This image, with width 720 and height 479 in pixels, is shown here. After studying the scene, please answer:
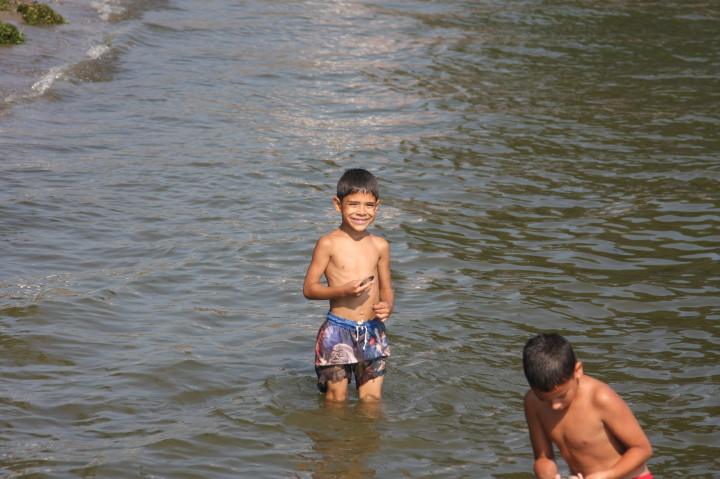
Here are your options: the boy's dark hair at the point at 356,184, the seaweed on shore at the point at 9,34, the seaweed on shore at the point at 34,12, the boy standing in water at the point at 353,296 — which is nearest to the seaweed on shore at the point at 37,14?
the seaweed on shore at the point at 34,12

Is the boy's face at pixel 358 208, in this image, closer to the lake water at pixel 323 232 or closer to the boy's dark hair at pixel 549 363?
the lake water at pixel 323 232

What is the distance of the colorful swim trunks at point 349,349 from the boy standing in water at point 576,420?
1.53m

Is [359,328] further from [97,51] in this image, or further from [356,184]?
[97,51]

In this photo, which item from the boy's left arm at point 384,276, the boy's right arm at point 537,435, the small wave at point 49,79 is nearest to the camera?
the boy's right arm at point 537,435

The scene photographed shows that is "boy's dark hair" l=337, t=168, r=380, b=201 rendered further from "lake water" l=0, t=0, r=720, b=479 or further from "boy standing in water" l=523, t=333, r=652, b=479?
"boy standing in water" l=523, t=333, r=652, b=479

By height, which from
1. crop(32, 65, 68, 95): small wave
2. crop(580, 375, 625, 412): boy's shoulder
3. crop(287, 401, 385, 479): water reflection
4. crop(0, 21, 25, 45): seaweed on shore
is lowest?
crop(287, 401, 385, 479): water reflection

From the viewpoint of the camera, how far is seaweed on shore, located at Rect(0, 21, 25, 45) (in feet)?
53.1

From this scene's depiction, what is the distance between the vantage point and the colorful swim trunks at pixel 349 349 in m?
5.40

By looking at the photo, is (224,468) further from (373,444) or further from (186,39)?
(186,39)

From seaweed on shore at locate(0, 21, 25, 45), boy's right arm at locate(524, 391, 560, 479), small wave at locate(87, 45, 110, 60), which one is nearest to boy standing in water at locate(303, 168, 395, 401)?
boy's right arm at locate(524, 391, 560, 479)

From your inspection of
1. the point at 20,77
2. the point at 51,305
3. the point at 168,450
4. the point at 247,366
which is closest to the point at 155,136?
the point at 20,77

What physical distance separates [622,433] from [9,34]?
15074 mm

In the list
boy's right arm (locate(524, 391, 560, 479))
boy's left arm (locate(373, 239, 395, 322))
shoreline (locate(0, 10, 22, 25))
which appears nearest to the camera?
boy's right arm (locate(524, 391, 560, 479))

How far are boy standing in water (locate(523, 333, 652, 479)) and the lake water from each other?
86 centimetres
